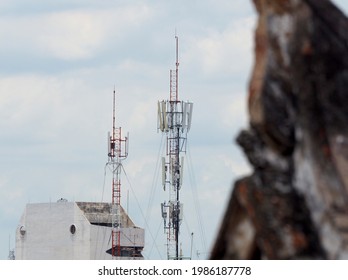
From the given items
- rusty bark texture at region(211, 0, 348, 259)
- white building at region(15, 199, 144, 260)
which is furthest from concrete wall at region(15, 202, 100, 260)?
rusty bark texture at region(211, 0, 348, 259)

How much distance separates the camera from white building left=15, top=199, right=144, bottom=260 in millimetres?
101188

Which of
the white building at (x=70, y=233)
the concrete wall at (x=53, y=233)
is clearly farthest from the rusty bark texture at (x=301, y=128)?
the concrete wall at (x=53, y=233)

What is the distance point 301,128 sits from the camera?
12.0 metres

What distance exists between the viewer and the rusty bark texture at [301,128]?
468 inches

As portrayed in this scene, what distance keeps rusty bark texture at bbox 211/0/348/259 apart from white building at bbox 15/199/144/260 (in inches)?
3470

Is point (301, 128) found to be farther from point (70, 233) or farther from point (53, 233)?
point (53, 233)

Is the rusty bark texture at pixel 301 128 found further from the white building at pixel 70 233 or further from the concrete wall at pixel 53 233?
the concrete wall at pixel 53 233

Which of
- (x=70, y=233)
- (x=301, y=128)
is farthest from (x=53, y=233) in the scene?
(x=301, y=128)

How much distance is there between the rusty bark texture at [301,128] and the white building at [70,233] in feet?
289

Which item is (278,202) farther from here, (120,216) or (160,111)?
(120,216)

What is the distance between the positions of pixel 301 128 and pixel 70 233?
9063 centimetres

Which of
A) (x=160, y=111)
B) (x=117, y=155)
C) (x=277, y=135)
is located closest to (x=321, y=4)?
(x=277, y=135)

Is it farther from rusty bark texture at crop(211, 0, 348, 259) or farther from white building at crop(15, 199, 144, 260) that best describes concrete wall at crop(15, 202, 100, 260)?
rusty bark texture at crop(211, 0, 348, 259)

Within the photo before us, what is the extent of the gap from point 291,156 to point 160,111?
2709 inches
